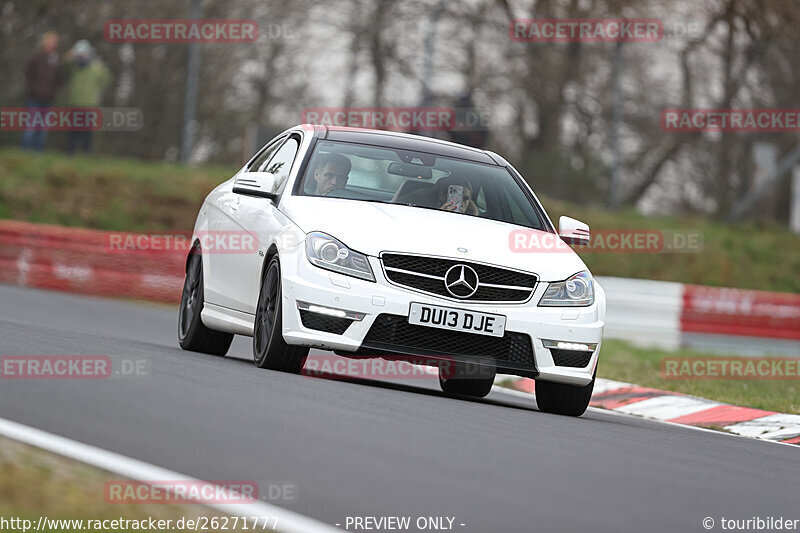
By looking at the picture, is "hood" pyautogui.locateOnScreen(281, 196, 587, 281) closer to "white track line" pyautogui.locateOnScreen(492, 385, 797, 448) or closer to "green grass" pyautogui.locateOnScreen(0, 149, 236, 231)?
"white track line" pyautogui.locateOnScreen(492, 385, 797, 448)

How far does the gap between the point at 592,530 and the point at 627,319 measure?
14.7 meters

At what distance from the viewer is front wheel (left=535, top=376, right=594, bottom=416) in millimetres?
9656

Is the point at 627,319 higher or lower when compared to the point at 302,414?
lower

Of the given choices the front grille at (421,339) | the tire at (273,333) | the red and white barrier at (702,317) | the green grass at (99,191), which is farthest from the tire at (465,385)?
the green grass at (99,191)

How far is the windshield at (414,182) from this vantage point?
392 inches

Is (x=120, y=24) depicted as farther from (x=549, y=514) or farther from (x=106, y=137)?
(x=549, y=514)

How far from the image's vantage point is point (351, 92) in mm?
31688

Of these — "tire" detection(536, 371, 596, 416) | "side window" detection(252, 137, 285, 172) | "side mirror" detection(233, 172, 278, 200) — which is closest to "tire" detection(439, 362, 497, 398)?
"tire" detection(536, 371, 596, 416)

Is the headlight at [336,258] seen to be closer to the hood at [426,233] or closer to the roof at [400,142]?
the hood at [426,233]

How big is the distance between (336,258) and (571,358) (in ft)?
5.08

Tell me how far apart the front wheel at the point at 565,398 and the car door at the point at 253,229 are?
1.91 m

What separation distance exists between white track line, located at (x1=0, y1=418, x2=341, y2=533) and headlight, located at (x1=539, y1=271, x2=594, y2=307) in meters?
4.00

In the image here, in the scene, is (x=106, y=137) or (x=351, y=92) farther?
(x=351, y=92)

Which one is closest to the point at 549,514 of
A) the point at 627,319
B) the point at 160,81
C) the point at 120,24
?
the point at 627,319
